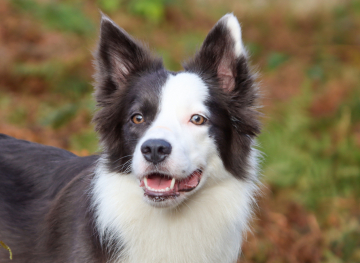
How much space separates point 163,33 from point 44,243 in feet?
31.9

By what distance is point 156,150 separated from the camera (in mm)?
3074

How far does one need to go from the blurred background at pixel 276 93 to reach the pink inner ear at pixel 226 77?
2.48ft

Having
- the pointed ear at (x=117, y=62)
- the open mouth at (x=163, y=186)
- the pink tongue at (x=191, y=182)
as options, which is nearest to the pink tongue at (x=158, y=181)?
the open mouth at (x=163, y=186)

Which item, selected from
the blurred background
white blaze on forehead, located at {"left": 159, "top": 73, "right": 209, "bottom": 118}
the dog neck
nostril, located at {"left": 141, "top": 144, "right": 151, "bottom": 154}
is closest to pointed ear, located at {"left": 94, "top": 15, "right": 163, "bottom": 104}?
white blaze on forehead, located at {"left": 159, "top": 73, "right": 209, "bottom": 118}

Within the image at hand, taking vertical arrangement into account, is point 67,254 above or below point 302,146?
below

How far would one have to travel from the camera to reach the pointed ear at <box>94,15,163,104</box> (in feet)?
12.6

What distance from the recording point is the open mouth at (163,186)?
10.7 feet

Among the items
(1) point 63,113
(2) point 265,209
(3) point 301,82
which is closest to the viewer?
(2) point 265,209

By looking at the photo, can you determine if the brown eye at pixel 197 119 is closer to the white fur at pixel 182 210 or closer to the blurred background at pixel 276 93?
the white fur at pixel 182 210

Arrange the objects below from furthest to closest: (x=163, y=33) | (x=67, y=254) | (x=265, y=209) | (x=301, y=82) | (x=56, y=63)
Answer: (x=163, y=33) < (x=301, y=82) < (x=56, y=63) < (x=265, y=209) < (x=67, y=254)

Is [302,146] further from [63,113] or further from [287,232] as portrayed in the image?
[63,113]

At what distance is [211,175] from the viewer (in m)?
3.63

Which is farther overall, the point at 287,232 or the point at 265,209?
the point at 265,209

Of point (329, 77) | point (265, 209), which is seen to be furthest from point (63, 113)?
point (329, 77)
